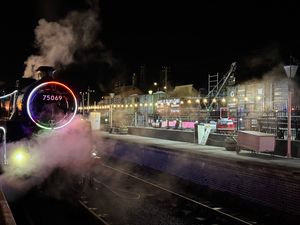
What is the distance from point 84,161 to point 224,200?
147 inches

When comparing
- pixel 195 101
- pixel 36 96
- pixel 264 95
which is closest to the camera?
pixel 36 96

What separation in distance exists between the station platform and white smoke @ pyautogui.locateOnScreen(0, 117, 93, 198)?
356 cm

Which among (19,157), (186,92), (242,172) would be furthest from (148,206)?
(186,92)

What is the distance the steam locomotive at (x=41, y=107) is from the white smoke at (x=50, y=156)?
216mm

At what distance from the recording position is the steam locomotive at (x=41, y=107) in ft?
33.2

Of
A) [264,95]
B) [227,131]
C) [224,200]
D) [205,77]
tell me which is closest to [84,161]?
[224,200]

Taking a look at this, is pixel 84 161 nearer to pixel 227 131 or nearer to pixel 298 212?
pixel 298 212

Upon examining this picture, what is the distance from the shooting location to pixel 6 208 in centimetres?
666

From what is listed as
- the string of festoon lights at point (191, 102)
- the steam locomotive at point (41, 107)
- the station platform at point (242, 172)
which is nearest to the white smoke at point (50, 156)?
the steam locomotive at point (41, 107)

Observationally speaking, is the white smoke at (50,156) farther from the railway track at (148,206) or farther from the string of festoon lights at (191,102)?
the string of festoon lights at (191,102)

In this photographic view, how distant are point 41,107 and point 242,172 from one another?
17.5ft

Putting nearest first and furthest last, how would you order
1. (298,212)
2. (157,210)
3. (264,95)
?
(298,212) < (157,210) < (264,95)

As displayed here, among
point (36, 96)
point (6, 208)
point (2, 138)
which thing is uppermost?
point (36, 96)

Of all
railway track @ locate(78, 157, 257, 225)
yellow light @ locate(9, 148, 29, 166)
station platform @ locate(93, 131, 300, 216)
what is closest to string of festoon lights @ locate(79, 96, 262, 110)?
station platform @ locate(93, 131, 300, 216)
